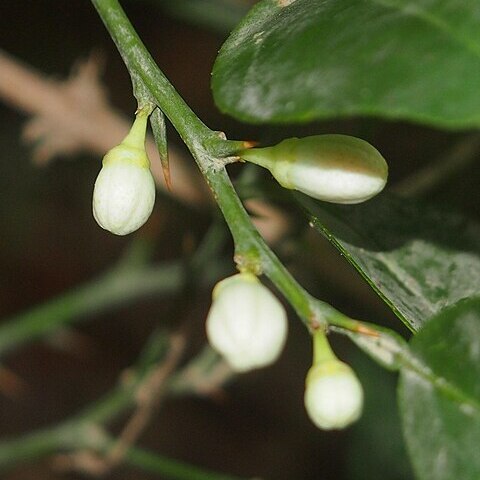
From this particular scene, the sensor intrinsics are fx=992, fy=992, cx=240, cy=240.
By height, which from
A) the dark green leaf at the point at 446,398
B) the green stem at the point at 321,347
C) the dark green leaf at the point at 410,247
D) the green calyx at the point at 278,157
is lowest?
the dark green leaf at the point at 410,247

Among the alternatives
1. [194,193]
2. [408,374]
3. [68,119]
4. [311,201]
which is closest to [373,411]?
[194,193]

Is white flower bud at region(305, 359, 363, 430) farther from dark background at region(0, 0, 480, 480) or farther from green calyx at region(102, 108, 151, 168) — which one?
dark background at region(0, 0, 480, 480)

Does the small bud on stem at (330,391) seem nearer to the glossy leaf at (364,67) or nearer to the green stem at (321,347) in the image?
the green stem at (321,347)

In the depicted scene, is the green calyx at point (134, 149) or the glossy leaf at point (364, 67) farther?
the green calyx at point (134, 149)

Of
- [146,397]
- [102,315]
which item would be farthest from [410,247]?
[102,315]

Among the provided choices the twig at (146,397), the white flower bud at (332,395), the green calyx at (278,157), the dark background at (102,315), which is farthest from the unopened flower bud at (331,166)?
the dark background at (102,315)

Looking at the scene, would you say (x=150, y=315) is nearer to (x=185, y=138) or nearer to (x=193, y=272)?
(x=193, y=272)
